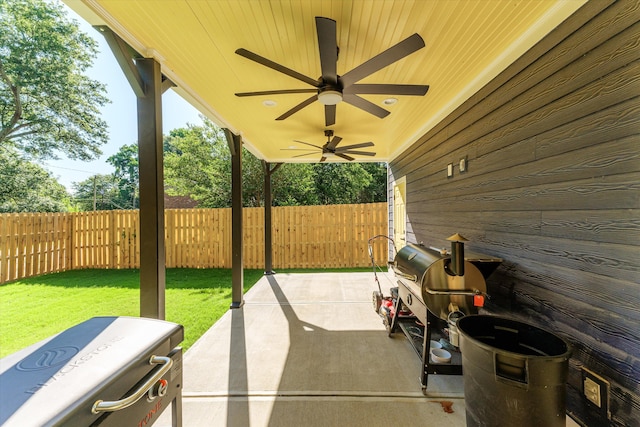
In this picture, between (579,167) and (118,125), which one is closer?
(579,167)

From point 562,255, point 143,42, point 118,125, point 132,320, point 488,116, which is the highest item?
point 118,125

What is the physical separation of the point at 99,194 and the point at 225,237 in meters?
21.8

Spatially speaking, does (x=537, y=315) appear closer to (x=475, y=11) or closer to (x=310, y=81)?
(x=475, y=11)

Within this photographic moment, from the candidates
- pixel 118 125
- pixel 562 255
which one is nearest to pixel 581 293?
Answer: pixel 562 255

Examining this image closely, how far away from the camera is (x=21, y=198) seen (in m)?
10.6

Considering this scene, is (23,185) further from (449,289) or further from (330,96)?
(449,289)

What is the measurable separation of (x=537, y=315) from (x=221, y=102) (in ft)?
12.0

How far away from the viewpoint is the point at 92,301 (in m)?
4.35

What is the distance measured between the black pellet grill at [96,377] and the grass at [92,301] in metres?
2.04

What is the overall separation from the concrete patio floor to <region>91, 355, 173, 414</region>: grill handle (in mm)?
1114

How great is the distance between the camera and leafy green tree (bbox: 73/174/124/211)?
70.9 ft

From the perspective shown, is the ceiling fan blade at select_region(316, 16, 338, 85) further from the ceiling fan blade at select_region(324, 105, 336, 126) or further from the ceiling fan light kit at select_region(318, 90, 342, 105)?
the ceiling fan blade at select_region(324, 105, 336, 126)

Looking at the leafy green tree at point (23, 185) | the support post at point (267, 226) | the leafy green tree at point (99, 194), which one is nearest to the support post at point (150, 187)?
the support post at point (267, 226)

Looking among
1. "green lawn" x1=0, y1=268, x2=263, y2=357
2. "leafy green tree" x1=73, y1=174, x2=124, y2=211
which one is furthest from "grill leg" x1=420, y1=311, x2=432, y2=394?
"leafy green tree" x1=73, y1=174, x2=124, y2=211
